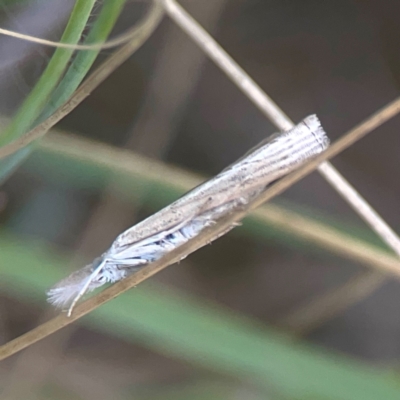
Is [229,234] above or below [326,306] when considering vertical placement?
above

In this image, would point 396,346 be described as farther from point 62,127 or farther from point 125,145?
point 62,127

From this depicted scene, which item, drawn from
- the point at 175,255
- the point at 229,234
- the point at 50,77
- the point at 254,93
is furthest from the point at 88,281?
the point at 229,234

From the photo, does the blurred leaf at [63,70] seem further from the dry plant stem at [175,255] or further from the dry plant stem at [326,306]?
the dry plant stem at [326,306]

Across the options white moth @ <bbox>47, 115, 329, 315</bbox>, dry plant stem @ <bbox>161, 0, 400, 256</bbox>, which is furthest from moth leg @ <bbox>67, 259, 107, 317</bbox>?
dry plant stem @ <bbox>161, 0, 400, 256</bbox>

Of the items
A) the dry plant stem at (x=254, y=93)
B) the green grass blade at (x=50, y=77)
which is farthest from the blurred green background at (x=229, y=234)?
the green grass blade at (x=50, y=77)

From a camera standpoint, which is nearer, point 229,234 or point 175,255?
point 175,255

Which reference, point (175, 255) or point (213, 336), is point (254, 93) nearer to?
point (175, 255)
